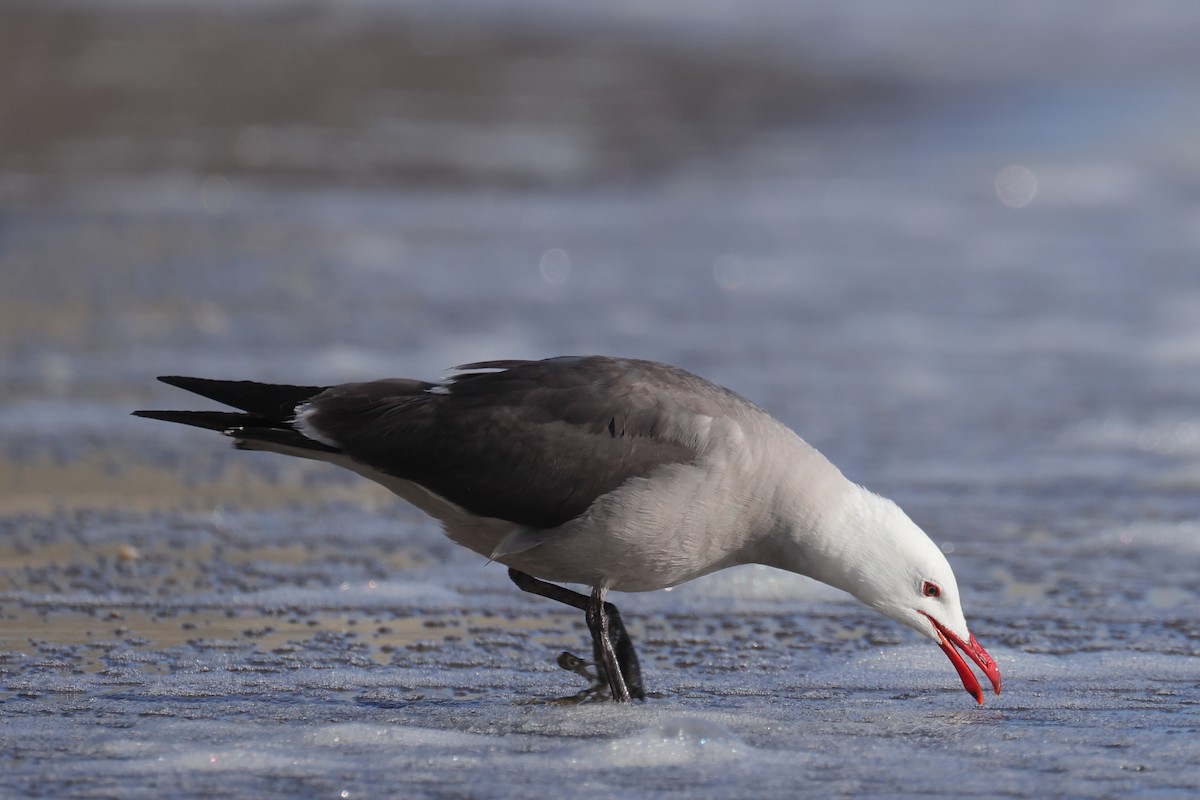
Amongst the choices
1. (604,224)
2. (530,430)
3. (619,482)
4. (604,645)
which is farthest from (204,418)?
(604,224)

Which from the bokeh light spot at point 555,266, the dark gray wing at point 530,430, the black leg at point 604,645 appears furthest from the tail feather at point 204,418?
the bokeh light spot at point 555,266

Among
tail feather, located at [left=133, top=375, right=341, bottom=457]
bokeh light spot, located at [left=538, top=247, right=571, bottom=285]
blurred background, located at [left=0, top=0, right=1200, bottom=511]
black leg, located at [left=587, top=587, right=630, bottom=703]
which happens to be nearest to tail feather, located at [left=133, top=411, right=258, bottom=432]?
tail feather, located at [left=133, top=375, right=341, bottom=457]

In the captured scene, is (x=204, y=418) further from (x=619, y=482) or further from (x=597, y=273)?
(x=597, y=273)

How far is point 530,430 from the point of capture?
5.21 meters

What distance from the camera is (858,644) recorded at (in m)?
5.73

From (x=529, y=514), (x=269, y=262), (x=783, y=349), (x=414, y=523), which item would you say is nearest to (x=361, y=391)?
(x=529, y=514)

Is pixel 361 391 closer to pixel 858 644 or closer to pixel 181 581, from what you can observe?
pixel 181 581

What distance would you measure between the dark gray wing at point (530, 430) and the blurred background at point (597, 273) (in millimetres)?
647

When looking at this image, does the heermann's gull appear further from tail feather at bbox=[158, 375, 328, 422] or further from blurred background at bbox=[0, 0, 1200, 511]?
blurred background at bbox=[0, 0, 1200, 511]

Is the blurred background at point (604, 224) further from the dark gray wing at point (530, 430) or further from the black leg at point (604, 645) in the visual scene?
the black leg at point (604, 645)

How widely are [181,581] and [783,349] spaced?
15.0 ft

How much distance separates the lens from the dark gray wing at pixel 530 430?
16.8 feet

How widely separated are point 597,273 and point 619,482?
6.66 meters

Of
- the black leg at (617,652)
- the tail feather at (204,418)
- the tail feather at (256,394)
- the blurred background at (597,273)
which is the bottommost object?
the black leg at (617,652)
